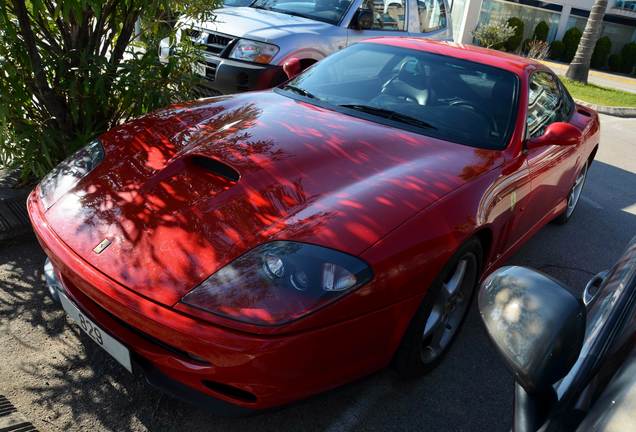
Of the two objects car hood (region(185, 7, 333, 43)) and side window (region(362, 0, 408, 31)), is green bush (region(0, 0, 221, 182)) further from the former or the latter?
side window (region(362, 0, 408, 31))

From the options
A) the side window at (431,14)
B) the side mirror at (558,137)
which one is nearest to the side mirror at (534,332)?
the side mirror at (558,137)

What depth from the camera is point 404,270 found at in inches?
82.2

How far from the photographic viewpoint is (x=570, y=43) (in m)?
23.5

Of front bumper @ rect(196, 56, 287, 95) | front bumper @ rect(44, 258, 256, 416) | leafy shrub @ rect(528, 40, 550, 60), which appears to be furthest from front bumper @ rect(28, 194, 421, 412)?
leafy shrub @ rect(528, 40, 550, 60)

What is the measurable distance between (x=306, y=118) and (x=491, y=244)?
1.23m

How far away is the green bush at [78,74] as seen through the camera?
3.34 metres

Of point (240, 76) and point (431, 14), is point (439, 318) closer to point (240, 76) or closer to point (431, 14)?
point (240, 76)

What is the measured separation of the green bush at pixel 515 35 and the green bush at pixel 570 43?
2.35 m

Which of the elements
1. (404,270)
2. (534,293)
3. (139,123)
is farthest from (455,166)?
(139,123)

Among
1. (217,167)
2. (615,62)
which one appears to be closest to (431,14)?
(217,167)

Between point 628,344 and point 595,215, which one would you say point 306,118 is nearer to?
point 628,344

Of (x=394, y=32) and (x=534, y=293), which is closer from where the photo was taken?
(x=534, y=293)

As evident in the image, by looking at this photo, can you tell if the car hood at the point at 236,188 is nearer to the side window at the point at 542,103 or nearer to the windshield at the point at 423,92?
the windshield at the point at 423,92

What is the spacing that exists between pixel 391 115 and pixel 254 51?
2742mm
